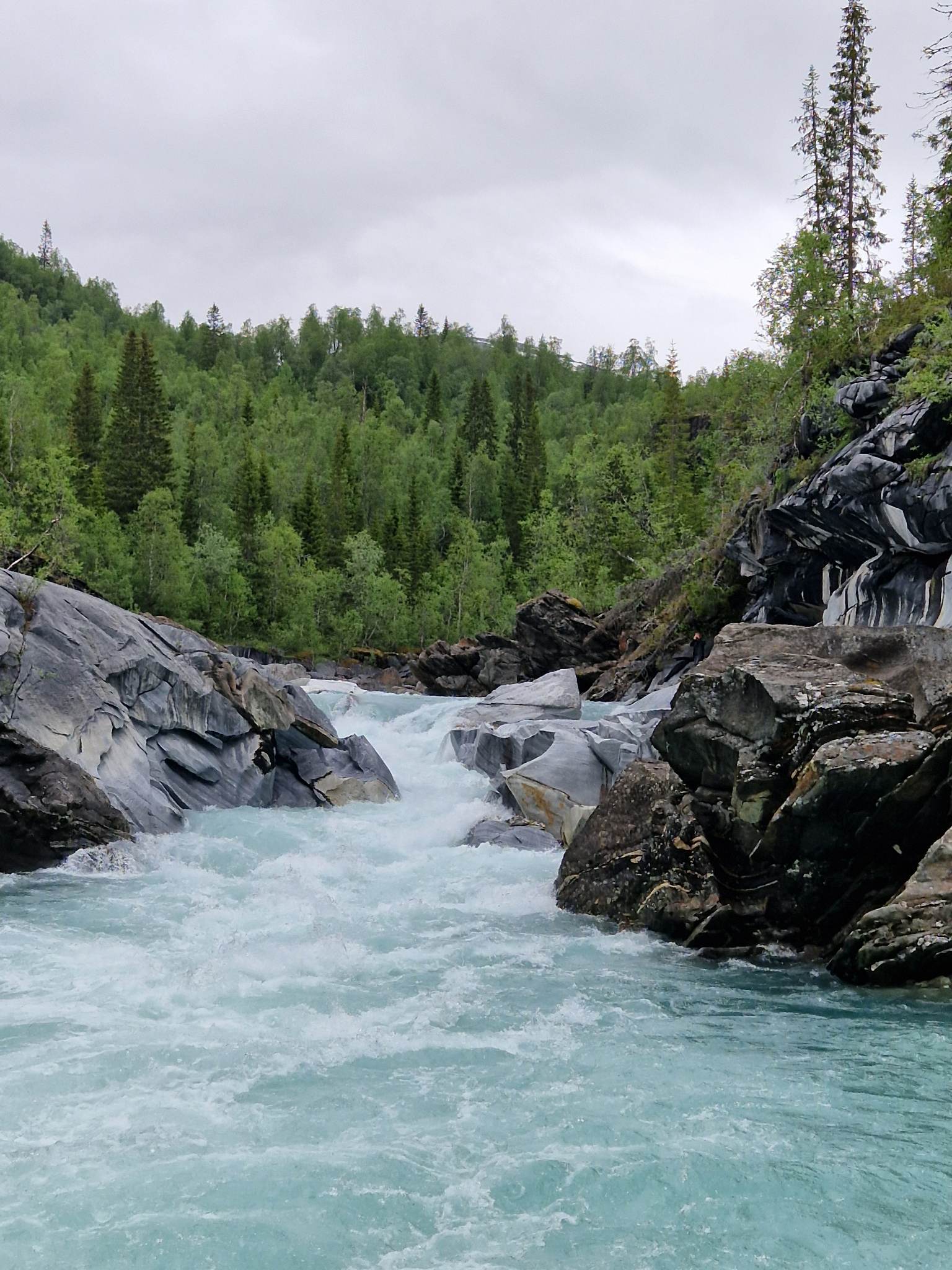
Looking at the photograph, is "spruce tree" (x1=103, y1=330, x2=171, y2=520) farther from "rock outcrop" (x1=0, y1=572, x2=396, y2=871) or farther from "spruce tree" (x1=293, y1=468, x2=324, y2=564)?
"rock outcrop" (x1=0, y1=572, x2=396, y2=871)

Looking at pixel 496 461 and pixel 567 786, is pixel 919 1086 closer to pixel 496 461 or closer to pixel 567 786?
pixel 567 786

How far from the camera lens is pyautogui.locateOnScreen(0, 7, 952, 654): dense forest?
1053 inches

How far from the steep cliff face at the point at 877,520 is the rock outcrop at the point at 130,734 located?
1065cm

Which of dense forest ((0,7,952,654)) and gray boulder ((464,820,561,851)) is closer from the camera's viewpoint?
gray boulder ((464,820,561,851))

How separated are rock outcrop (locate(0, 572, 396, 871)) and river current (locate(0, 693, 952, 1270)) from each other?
7.65ft

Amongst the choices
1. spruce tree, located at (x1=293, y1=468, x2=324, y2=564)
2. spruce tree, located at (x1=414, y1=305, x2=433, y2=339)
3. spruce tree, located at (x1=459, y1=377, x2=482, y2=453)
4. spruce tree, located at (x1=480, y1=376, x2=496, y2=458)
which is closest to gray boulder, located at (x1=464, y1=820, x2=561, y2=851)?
spruce tree, located at (x1=293, y1=468, x2=324, y2=564)

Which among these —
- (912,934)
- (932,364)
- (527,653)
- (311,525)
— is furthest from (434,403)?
(912,934)

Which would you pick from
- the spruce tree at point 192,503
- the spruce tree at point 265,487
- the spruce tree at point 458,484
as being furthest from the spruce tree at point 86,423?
the spruce tree at point 458,484

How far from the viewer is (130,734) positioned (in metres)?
16.2

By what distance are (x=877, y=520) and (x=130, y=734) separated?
14.3 metres

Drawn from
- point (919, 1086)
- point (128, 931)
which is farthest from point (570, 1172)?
point (128, 931)

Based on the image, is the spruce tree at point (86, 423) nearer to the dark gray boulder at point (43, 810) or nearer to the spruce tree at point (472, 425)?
the spruce tree at point (472, 425)

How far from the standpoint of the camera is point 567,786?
17.2 metres

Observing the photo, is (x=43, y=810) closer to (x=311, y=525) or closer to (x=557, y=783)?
(x=557, y=783)
